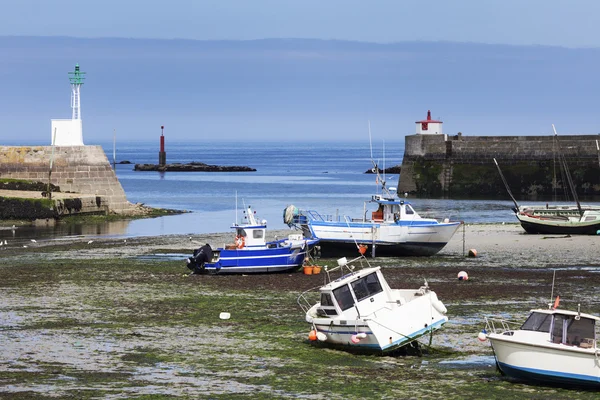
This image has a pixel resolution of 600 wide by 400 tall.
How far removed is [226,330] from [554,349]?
685 cm

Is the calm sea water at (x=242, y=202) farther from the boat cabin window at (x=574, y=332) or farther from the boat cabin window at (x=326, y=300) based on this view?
the boat cabin window at (x=574, y=332)

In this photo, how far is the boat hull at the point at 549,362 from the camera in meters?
14.4

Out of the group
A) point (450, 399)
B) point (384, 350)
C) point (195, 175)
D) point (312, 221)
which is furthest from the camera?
point (195, 175)

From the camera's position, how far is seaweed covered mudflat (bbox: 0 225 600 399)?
49.4 feet

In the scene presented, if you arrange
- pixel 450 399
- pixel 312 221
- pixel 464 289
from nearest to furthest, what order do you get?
pixel 450 399 → pixel 464 289 → pixel 312 221

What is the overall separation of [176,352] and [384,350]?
3383 mm

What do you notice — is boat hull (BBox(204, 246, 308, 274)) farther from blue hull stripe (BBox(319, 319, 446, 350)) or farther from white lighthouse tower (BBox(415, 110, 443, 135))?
white lighthouse tower (BBox(415, 110, 443, 135))

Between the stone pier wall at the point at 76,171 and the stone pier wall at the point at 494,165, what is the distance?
24.3 meters

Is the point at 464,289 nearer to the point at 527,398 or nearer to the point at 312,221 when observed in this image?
the point at 312,221

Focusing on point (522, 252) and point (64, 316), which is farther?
point (522, 252)

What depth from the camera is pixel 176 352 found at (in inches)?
687

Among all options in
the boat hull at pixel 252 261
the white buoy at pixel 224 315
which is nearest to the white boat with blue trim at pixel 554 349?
the white buoy at pixel 224 315

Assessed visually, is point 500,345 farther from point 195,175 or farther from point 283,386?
point 195,175

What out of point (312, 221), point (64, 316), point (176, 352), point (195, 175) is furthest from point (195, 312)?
point (195, 175)
